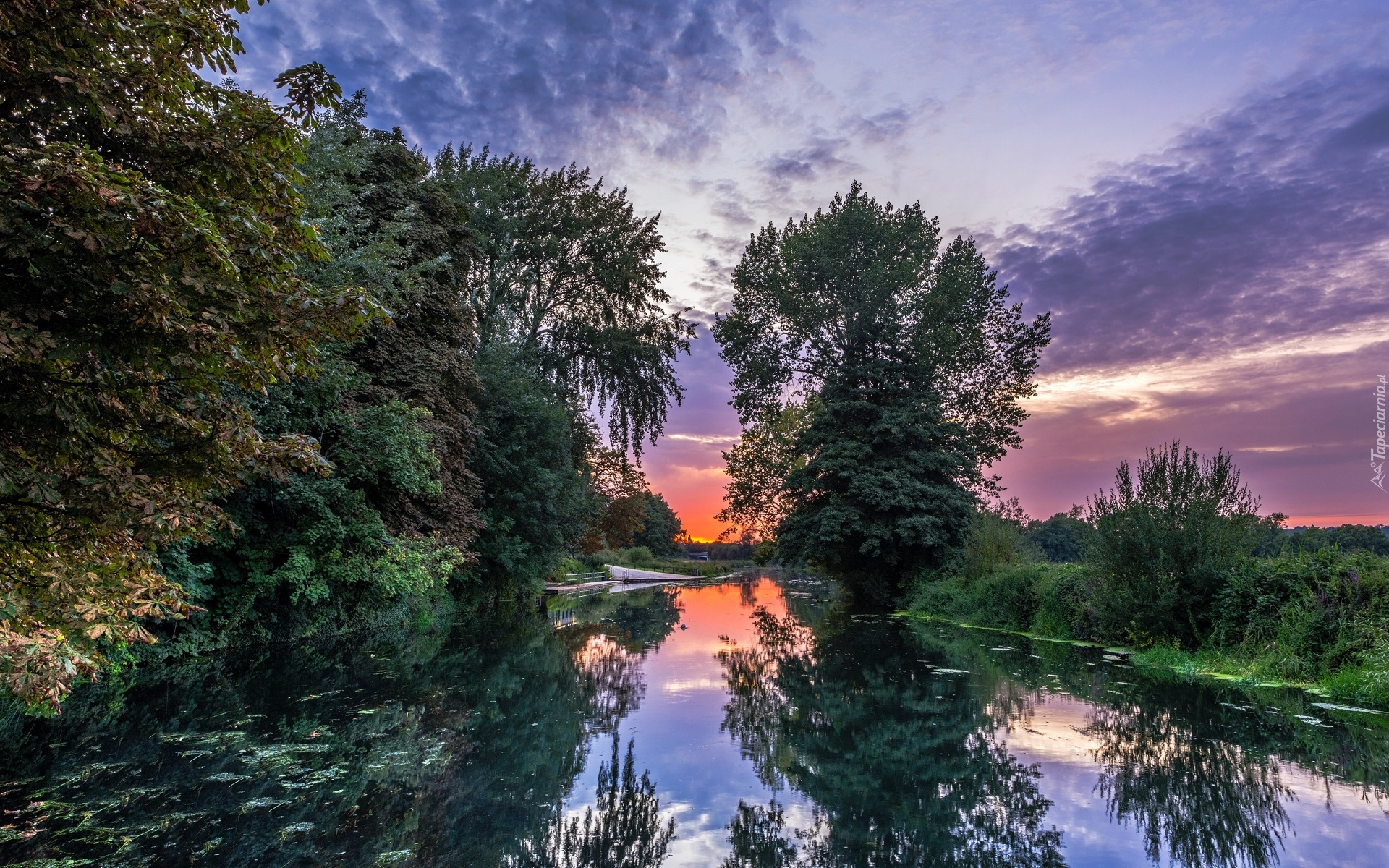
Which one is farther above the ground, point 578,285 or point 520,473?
point 578,285

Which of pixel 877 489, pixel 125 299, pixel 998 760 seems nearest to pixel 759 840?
pixel 998 760

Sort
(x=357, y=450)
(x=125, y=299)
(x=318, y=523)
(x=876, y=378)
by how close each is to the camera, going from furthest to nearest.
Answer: (x=876, y=378), (x=357, y=450), (x=318, y=523), (x=125, y=299)

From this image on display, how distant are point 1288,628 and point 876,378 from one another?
15.1 meters

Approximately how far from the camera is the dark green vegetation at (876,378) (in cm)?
2202

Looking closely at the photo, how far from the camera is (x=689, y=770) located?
5.69m

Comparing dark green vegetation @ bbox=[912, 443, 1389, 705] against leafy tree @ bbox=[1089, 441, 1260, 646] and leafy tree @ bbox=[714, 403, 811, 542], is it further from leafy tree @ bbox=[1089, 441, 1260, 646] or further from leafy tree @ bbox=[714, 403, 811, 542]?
leafy tree @ bbox=[714, 403, 811, 542]

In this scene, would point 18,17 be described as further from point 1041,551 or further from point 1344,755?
point 1041,551

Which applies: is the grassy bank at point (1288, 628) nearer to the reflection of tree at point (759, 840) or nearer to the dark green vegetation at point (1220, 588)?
the dark green vegetation at point (1220, 588)

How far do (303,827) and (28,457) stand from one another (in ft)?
8.54

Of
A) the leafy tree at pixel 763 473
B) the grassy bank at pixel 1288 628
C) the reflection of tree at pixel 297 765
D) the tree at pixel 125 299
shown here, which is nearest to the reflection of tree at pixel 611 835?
the reflection of tree at pixel 297 765

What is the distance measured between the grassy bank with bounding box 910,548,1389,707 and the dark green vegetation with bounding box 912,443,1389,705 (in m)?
0.02

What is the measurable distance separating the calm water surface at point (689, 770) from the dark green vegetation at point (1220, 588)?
0.95 metres

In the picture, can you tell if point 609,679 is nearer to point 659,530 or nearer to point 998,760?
point 998,760

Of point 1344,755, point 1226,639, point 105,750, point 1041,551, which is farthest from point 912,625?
point 105,750
